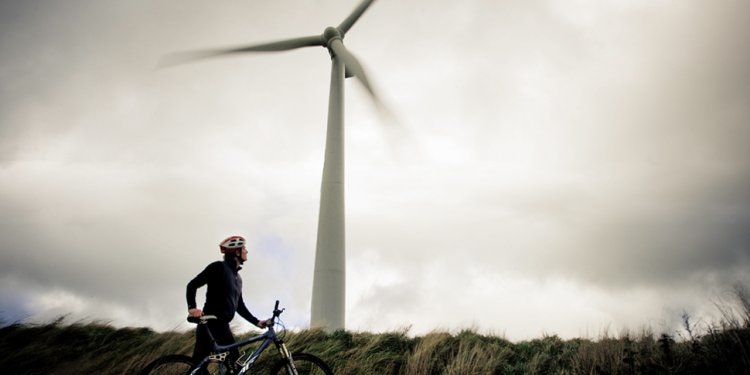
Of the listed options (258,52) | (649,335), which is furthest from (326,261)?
(258,52)

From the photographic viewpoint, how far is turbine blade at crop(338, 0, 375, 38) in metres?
22.0

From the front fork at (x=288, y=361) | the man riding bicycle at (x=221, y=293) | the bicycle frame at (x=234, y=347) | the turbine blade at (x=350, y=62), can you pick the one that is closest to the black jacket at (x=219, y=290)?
the man riding bicycle at (x=221, y=293)

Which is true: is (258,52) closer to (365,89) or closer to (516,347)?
(365,89)

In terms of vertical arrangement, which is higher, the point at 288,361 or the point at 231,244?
the point at 231,244

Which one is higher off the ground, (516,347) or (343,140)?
(343,140)

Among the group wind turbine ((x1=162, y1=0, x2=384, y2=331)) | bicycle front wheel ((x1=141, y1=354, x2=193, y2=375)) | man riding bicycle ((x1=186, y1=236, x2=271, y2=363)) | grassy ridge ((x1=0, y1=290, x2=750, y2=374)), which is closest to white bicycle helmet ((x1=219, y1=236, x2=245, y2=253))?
man riding bicycle ((x1=186, y1=236, x2=271, y2=363))

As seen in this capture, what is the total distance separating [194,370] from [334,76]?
16.1 meters

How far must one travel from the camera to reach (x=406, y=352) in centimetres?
998

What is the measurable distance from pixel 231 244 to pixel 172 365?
1739 millimetres

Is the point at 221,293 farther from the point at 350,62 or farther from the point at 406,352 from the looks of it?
the point at 350,62

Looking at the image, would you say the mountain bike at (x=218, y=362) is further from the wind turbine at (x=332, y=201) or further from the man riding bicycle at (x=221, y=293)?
the wind turbine at (x=332, y=201)

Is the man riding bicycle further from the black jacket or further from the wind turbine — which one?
Answer: the wind turbine

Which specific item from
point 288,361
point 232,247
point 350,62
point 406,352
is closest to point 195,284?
point 232,247

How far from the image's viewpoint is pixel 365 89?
1750 cm
